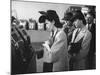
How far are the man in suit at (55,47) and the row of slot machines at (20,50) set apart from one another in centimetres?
21

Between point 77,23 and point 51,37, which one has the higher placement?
point 77,23

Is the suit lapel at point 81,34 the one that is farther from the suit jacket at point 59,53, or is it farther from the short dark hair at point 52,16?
the short dark hair at point 52,16

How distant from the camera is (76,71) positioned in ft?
7.85

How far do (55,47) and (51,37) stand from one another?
0.45 ft

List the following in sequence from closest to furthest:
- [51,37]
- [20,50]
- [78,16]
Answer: [20,50]
[51,37]
[78,16]

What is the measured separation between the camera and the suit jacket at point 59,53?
229 cm

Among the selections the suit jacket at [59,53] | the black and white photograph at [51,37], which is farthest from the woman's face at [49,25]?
the suit jacket at [59,53]

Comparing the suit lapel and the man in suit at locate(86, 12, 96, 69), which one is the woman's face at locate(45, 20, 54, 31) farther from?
the man in suit at locate(86, 12, 96, 69)

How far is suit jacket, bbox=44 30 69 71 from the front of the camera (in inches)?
90.3

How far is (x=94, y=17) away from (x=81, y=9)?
0.69 feet

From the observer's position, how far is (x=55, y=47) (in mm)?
2305

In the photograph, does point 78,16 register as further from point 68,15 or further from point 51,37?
point 51,37

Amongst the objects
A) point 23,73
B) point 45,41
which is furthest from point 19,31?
point 23,73

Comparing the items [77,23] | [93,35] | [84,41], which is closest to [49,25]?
[77,23]
